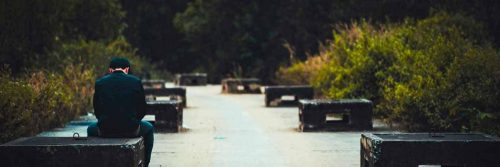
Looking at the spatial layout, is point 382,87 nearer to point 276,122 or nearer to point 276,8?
point 276,122

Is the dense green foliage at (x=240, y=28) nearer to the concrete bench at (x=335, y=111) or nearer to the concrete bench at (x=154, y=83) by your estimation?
the concrete bench at (x=154, y=83)

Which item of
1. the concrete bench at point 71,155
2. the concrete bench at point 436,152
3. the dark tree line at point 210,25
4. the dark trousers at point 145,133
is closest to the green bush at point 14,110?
the dark trousers at point 145,133

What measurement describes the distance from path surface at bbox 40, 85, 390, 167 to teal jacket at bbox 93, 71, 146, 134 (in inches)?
81.4

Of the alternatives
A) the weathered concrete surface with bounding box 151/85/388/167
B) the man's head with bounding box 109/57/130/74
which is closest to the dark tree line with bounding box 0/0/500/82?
the weathered concrete surface with bounding box 151/85/388/167

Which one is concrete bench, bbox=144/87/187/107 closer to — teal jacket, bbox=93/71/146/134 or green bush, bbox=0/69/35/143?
green bush, bbox=0/69/35/143

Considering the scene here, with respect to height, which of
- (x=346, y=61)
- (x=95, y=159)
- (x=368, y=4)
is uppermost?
(x=368, y=4)

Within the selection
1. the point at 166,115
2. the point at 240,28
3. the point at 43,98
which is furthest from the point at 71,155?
the point at 240,28

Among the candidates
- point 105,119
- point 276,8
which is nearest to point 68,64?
point 105,119

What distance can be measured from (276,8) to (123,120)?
50.4 m

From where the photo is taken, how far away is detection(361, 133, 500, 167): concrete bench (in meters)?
10.3

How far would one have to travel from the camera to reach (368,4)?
46406 mm

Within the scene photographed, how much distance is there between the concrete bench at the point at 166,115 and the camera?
60.6 feet

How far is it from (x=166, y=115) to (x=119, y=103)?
797 cm

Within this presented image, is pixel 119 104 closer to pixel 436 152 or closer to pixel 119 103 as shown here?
pixel 119 103
